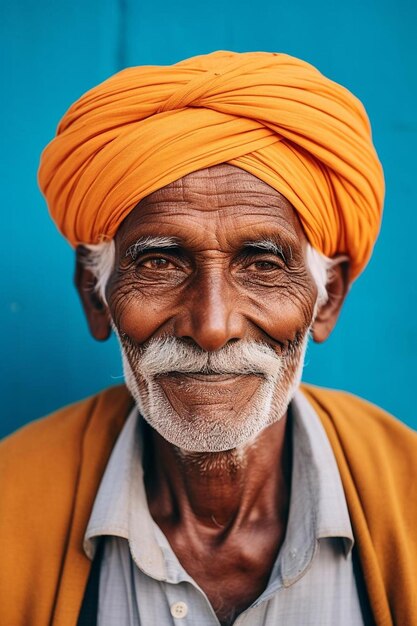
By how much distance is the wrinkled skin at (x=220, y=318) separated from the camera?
179cm

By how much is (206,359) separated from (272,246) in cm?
33

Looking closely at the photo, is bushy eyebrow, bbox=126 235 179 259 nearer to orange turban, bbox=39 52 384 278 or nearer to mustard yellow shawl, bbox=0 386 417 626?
orange turban, bbox=39 52 384 278

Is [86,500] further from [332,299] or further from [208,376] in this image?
[332,299]

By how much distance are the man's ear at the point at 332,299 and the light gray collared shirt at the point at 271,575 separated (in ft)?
1.25

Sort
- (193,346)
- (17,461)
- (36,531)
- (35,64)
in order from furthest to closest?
(35,64) → (17,461) → (36,531) → (193,346)

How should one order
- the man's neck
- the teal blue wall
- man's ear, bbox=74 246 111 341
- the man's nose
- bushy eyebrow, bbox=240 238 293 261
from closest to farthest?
the man's nose
bushy eyebrow, bbox=240 238 293 261
the man's neck
man's ear, bbox=74 246 111 341
the teal blue wall

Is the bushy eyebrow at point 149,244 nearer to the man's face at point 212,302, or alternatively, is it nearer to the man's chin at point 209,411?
the man's face at point 212,302

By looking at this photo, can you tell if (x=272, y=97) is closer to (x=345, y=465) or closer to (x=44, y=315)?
(x=345, y=465)

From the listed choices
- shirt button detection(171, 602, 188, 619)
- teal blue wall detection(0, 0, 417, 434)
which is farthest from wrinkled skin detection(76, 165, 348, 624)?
teal blue wall detection(0, 0, 417, 434)

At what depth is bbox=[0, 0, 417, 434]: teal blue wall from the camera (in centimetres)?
260

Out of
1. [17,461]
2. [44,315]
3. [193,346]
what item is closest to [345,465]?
[193,346]

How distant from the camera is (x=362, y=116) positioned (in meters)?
2.00

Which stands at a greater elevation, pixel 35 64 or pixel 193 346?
pixel 35 64

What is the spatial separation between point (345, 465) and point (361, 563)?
0.89 ft
